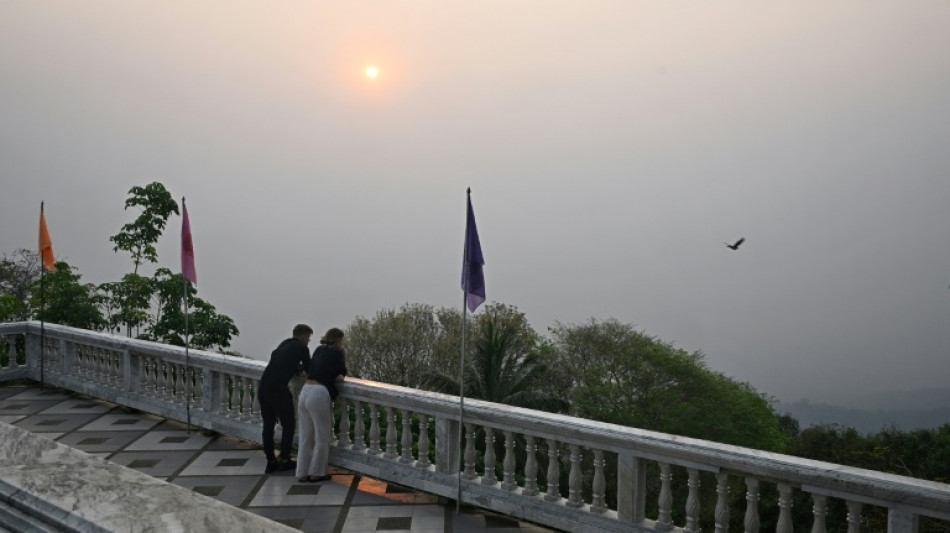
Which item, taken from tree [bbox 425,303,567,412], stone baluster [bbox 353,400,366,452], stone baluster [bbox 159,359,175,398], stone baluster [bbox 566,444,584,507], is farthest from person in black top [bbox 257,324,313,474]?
tree [bbox 425,303,567,412]

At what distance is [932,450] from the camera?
21.4 m

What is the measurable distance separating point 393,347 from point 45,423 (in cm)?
3787

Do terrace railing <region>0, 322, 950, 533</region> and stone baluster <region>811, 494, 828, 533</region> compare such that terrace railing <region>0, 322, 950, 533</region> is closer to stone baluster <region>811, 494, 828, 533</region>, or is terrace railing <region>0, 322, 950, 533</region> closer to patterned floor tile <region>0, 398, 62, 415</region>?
stone baluster <region>811, 494, 828, 533</region>

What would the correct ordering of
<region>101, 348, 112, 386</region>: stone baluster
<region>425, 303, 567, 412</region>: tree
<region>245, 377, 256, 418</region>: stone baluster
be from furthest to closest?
<region>425, 303, 567, 412</region>: tree → <region>101, 348, 112, 386</region>: stone baluster → <region>245, 377, 256, 418</region>: stone baluster

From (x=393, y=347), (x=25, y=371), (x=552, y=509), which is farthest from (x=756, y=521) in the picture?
(x=393, y=347)

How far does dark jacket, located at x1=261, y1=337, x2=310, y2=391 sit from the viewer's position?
711 cm

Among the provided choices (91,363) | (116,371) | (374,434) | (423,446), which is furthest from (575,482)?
(91,363)

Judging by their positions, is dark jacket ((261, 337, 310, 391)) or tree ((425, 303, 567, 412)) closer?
dark jacket ((261, 337, 310, 391))

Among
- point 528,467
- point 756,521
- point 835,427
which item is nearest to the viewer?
point 756,521

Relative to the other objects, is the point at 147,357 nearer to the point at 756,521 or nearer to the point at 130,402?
the point at 130,402

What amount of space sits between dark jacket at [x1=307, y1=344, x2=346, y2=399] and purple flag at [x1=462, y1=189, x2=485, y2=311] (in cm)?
144

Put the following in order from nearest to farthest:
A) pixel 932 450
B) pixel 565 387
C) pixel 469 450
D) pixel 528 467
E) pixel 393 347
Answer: pixel 528 467
pixel 469 450
pixel 932 450
pixel 565 387
pixel 393 347

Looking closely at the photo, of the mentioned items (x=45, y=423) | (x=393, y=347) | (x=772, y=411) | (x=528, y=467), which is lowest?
(x=772, y=411)

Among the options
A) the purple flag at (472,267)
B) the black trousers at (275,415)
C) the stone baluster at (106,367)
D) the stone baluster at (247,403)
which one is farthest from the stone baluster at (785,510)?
the stone baluster at (106,367)
